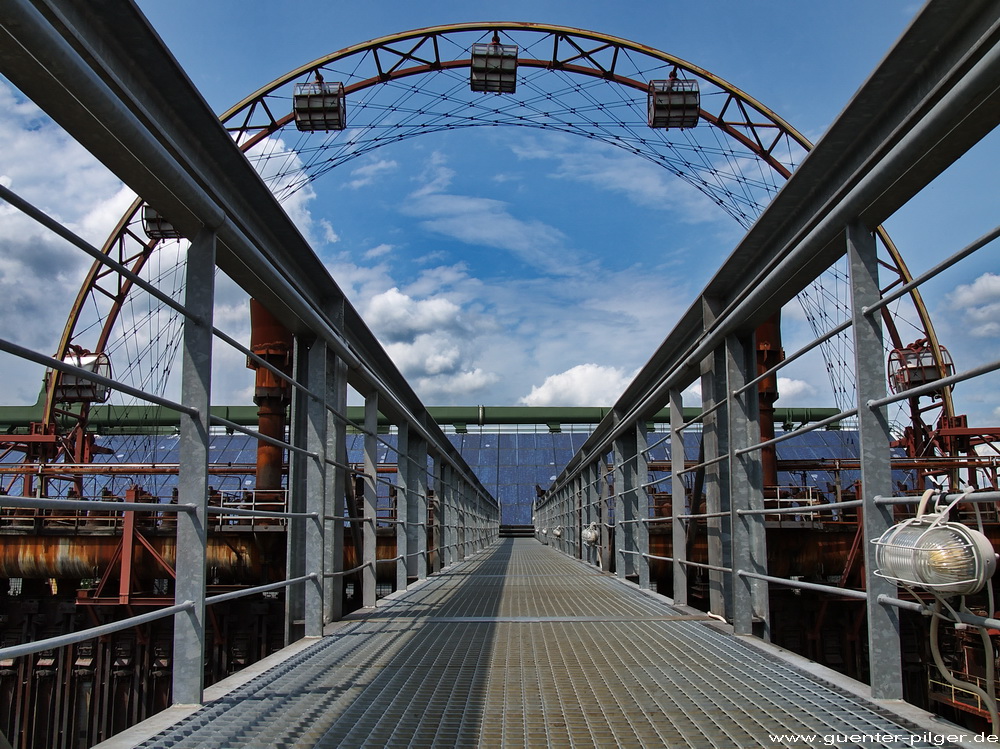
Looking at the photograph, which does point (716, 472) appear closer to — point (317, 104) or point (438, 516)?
point (438, 516)

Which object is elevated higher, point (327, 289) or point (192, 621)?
point (327, 289)

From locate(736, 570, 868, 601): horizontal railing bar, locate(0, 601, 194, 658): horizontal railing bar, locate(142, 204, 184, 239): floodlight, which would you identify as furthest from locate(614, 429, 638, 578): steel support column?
locate(142, 204, 184, 239): floodlight

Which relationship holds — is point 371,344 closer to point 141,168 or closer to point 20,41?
point 141,168

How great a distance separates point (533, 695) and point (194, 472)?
1130 mm

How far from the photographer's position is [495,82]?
16219 mm

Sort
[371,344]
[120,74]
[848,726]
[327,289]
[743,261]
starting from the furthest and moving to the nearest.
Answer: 1. [371,344]
2. [327,289]
3. [743,261]
4. [120,74]
5. [848,726]

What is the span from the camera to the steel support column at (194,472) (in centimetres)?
197

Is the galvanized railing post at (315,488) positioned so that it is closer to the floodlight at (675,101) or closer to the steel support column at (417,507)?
the steel support column at (417,507)

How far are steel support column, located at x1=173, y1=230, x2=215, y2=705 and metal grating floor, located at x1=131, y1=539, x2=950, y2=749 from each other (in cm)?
15

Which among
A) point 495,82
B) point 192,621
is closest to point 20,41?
point 192,621

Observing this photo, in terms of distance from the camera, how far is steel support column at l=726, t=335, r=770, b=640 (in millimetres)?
3029

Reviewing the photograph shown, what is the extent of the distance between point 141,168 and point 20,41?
50 cm

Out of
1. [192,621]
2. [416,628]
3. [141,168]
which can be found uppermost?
[141,168]

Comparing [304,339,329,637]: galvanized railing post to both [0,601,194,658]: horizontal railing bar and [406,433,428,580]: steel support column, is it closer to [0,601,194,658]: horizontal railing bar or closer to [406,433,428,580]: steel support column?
[0,601,194,658]: horizontal railing bar
